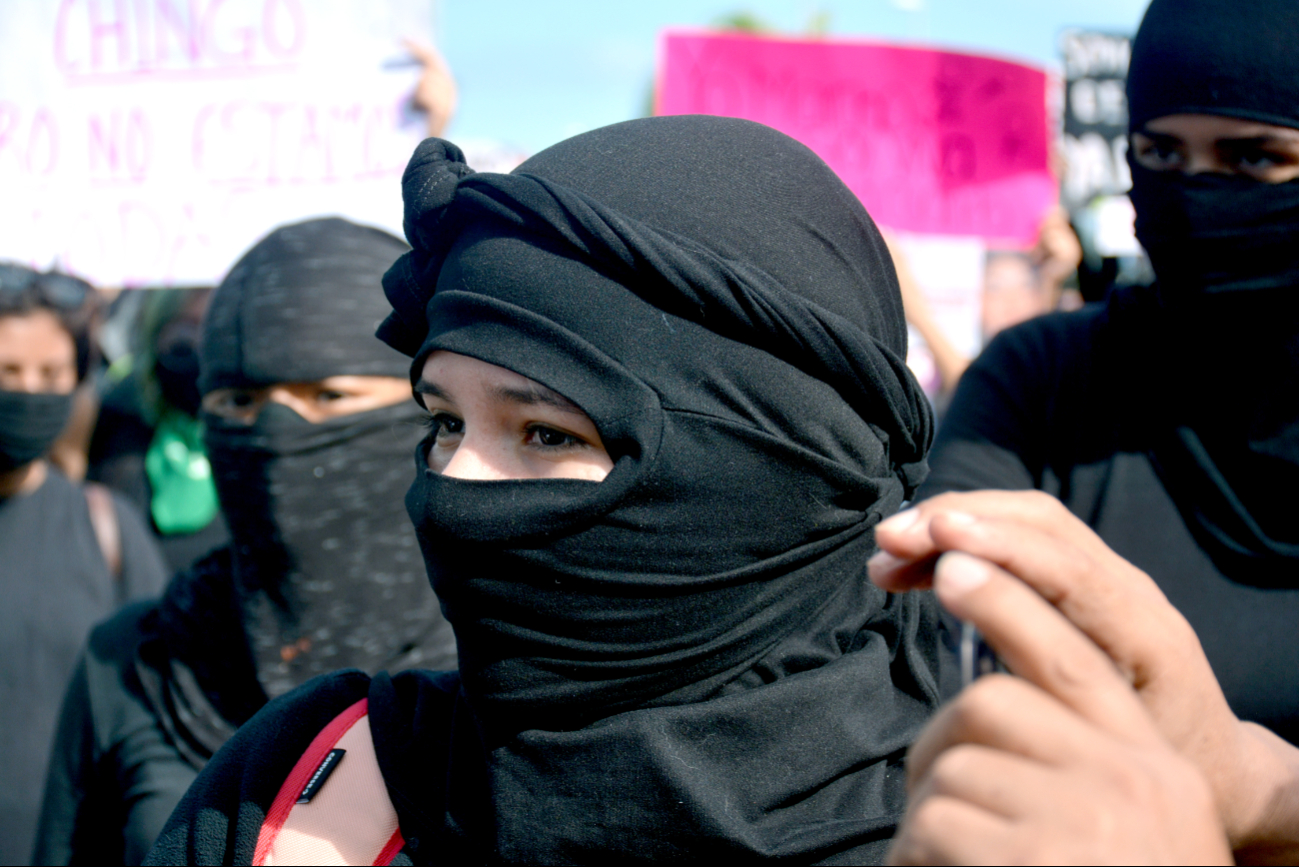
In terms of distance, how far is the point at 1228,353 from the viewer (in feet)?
6.88

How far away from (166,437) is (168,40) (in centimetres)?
137

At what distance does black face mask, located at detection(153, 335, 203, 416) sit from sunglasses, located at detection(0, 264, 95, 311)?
0.34m

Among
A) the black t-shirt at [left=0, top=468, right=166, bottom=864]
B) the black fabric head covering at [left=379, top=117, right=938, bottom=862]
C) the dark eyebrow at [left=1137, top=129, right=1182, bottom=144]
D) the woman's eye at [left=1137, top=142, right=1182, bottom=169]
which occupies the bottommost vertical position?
the black t-shirt at [left=0, top=468, right=166, bottom=864]

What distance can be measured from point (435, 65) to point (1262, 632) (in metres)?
2.83

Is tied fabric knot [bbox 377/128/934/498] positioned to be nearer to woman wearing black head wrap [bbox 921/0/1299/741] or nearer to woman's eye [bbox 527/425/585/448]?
woman's eye [bbox 527/425/585/448]

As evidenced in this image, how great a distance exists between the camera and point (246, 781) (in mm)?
1400

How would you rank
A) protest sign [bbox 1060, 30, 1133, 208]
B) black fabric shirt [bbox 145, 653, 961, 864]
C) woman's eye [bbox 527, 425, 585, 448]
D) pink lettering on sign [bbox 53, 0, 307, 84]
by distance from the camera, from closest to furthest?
black fabric shirt [bbox 145, 653, 961, 864], woman's eye [bbox 527, 425, 585, 448], pink lettering on sign [bbox 53, 0, 307, 84], protest sign [bbox 1060, 30, 1133, 208]

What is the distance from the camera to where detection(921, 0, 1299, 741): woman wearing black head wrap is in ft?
6.33

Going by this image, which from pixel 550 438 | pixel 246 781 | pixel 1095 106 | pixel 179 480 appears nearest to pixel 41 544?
pixel 179 480

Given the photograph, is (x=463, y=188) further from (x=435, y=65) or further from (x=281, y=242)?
(x=435, y=65)

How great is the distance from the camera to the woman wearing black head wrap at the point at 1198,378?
193 centimetres

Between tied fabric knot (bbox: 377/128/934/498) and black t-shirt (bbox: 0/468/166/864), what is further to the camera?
black t-shirt (bbox: 0/468/166/864)

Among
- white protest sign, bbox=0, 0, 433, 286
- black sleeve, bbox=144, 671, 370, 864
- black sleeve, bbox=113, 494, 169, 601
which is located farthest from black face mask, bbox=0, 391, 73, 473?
black sleeve, bbox=144, 671, 370, 864

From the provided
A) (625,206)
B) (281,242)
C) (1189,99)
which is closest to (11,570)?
(281,242)
